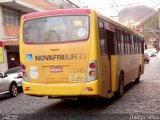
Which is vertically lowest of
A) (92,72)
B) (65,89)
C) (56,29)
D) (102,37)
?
(65,89)

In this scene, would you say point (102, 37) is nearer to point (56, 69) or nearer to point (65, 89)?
point (56, 69)

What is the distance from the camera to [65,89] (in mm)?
9977

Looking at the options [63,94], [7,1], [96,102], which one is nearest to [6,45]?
[7,1]

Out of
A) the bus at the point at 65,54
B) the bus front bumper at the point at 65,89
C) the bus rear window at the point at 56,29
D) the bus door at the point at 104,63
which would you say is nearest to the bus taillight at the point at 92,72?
the bus at the point at 65,54

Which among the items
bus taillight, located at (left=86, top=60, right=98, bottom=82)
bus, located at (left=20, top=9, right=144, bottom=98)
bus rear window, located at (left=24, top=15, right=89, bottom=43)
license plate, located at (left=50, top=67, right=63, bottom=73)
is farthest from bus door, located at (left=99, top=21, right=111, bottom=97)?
license plate, located at (left=50, top=67, right=63, bottom=73)

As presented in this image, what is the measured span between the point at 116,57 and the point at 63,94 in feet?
9.66

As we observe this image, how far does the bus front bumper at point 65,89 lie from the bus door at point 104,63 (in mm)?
465

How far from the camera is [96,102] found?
12406 millimetres

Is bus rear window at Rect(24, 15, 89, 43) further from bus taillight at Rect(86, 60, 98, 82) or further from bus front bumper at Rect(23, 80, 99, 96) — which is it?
bus front bumper at Rect(23, 80, 99, 96)

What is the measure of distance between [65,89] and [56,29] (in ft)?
5.72

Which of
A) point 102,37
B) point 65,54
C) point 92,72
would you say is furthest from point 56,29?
point 92,72

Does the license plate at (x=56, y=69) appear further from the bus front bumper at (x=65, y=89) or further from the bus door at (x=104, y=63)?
the bus door at (x=104, y=63)

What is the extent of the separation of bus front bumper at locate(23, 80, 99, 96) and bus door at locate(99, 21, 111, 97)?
1.53 feet

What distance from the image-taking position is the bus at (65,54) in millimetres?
9930
